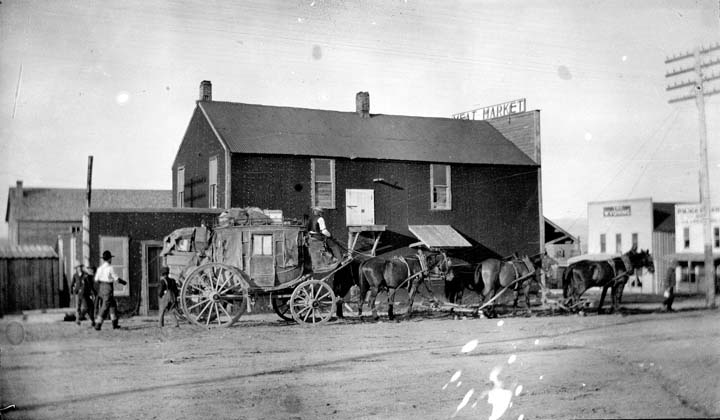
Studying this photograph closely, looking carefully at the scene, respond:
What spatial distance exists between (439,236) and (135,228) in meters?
8.26

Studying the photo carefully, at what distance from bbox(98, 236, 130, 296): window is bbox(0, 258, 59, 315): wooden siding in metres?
9.22

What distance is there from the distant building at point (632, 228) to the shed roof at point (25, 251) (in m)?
8.02

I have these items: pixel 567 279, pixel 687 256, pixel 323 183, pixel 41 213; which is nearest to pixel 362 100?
pixel 41 213

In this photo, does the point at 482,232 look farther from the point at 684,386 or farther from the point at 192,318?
the point at 684,386

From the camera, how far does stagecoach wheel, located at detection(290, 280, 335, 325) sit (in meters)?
15.6

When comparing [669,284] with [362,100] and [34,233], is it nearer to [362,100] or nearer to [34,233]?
[362,100]

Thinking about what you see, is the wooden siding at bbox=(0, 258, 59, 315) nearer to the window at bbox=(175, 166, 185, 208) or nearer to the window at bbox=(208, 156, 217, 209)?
the window at bbox=(175, 166, 185, 208)

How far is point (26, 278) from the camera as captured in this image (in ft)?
25.7

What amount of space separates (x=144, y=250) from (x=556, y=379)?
1131cm

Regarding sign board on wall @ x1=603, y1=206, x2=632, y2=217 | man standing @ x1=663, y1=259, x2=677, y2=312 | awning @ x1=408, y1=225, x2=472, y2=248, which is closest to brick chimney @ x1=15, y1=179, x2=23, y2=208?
sign board on wall @ x1=603, y1=206, x2=632, y2=217

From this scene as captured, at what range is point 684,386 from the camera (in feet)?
34.0

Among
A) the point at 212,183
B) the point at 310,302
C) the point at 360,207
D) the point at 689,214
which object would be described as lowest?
the point at 310,302

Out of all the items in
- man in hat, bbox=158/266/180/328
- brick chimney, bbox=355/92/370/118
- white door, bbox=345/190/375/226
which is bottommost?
man in hat, bbox=158/266/180/328

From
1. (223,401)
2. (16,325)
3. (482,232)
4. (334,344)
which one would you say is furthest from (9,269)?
(482,232)
